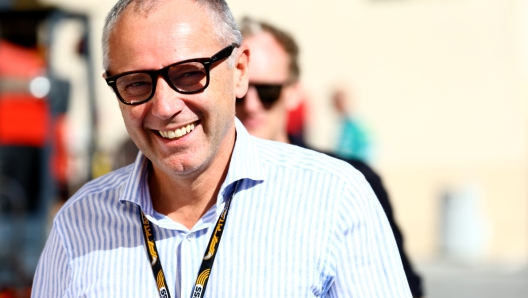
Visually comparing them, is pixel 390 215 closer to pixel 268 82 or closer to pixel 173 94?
pixel 268 82

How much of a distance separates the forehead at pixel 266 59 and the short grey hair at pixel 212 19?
1.36 m

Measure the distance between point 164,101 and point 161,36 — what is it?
158mm

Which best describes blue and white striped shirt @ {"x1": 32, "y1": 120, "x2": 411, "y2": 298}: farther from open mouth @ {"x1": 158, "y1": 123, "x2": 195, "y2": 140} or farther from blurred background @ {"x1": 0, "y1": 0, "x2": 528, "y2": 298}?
blurred background @ {"x1": 0, "y1": 0, "x2": 528, "y2": 298}

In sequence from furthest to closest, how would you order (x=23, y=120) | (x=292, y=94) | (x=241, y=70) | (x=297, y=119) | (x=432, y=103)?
(x=432, y=103) < (x=297, y=119) < (x=23, y=120) < (x=292, y=94) < (x=241, y=70)

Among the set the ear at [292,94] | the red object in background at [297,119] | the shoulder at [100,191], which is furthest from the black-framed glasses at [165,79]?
the red object in background at [297,119]

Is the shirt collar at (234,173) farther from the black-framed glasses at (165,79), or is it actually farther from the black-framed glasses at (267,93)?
the black-framed glasses at (267,93)

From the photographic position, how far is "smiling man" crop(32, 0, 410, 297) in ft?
6.93

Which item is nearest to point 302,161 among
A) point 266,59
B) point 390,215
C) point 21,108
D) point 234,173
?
point 234,173

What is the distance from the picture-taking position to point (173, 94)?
2119mm

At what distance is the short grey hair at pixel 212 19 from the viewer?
2180 millimetres

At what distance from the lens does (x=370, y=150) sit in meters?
11.0

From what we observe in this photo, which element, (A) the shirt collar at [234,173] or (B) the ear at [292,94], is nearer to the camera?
(A) the shirt collar at [234,173]

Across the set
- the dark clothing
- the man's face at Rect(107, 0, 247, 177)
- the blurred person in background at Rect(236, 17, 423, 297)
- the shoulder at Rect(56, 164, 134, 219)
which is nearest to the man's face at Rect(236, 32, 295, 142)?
the blurred person in background at Rect(236, 17, 423, 297)

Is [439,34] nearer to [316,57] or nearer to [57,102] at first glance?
[316,57]
